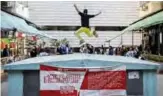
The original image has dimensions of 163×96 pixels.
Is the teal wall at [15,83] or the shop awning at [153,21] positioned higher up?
the shop awning at [153,21]

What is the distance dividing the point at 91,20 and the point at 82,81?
59256 mm

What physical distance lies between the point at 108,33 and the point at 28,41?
2239 cm

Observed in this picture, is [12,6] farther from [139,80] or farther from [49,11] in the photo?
[139,80]

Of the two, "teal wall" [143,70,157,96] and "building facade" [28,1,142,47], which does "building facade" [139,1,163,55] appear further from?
"teal wall" [143,70,157,96]

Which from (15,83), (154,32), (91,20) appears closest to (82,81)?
(15,83)

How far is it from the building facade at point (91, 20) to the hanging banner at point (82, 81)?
5815 cm

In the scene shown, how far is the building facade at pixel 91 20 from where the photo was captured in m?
64.9

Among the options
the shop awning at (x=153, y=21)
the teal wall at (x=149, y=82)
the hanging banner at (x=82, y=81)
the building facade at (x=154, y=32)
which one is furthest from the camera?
the building facade at (x=154, y=32)

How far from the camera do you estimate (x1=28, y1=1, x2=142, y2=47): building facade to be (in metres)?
64.9

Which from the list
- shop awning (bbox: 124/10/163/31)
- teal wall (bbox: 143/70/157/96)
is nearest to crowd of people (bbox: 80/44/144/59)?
shop awning (bbox: 124/10/163/31)

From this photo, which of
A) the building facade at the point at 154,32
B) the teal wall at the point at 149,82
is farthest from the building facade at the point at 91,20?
the teal wall at the point at 149,82

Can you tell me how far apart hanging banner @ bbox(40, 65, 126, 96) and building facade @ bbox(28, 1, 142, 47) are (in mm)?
58146

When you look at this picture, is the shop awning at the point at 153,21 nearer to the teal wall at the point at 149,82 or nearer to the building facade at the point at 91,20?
the teal wall at the point at 149,82

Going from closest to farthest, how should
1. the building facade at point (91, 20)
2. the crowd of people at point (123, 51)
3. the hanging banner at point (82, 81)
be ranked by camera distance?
1. the hanging banner at point (82, 81)
2. the crowd of people at point (123, 51)
3. the building facade at point (91, 20)
